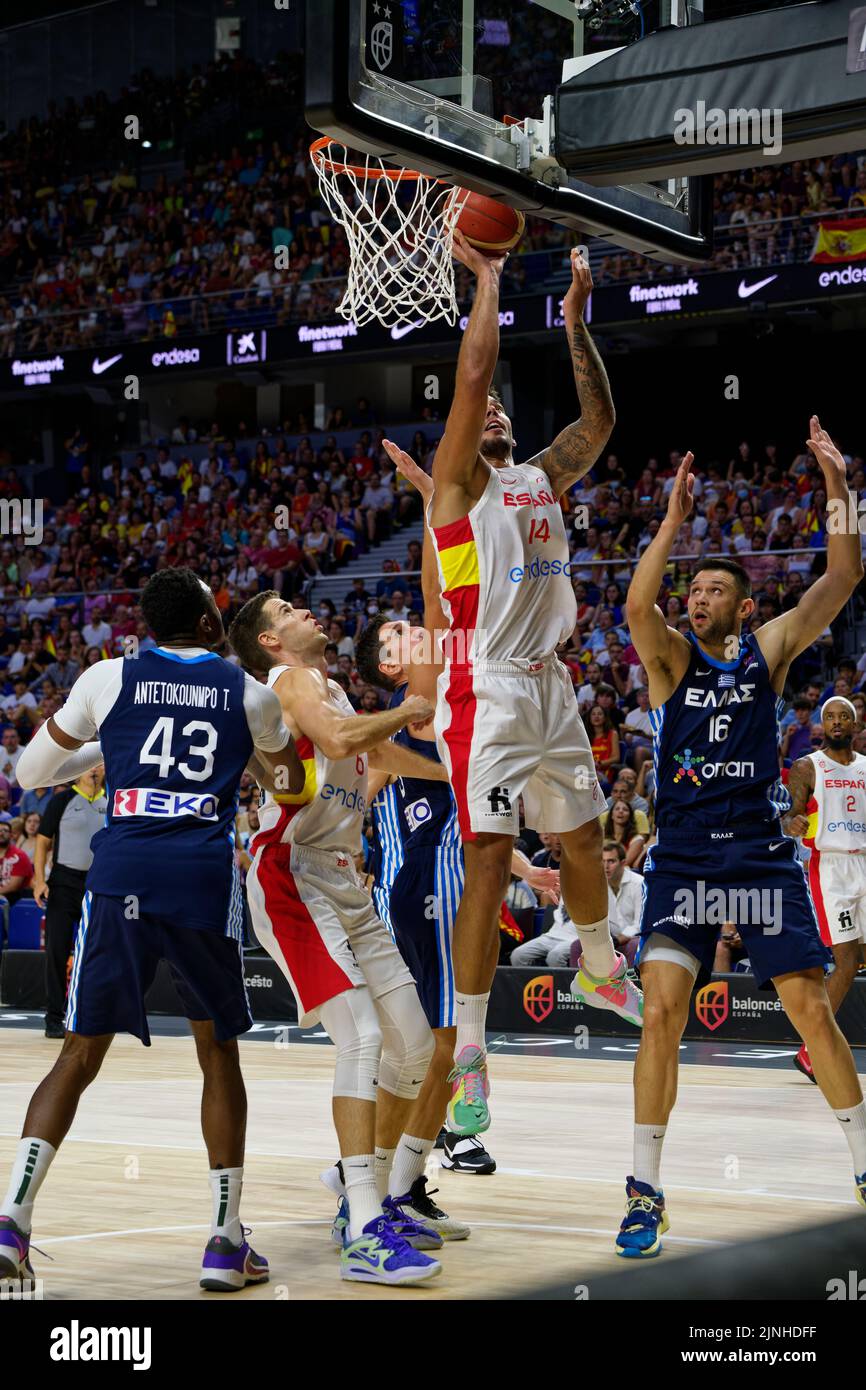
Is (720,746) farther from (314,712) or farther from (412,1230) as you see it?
(412,1230)

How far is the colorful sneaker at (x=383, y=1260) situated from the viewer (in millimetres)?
4359

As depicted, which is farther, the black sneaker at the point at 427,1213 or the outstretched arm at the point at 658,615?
the black sneaker at the point at 427,1213

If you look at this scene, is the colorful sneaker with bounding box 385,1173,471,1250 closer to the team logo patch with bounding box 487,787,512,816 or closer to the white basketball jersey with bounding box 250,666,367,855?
the white basketball jersey with bounding box 250,666,367,855

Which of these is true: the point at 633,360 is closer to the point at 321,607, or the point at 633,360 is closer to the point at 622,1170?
the point at 321,607

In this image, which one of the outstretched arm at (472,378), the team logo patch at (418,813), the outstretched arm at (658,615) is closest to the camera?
the outstretched arm at (658,615)

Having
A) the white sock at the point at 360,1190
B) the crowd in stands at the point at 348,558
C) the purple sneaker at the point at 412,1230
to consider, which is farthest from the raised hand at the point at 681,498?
the crowd in stands at the point at 348,558

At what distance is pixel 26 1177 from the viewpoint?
423 centimetres

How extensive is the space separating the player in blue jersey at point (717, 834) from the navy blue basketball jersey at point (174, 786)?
1354 mm

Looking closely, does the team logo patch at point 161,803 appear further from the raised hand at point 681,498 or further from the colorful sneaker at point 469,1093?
the raised hand at point 681,498

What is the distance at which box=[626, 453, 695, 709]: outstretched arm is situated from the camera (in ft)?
16.3

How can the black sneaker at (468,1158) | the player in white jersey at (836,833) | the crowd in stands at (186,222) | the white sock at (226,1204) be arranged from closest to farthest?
the white sock at (226,1204) → the black sneaker at (468,1158) → the player in white jersey at (836,833) → the crowd in stands at (186,222)

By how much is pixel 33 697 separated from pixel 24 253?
1121cm

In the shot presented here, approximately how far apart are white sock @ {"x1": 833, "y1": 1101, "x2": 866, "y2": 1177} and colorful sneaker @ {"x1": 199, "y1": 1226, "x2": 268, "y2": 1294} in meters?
1.89

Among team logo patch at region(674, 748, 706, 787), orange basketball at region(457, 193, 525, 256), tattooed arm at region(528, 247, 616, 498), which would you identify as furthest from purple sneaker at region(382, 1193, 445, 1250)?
orange basketball at region(457, 193, 525, 256)
